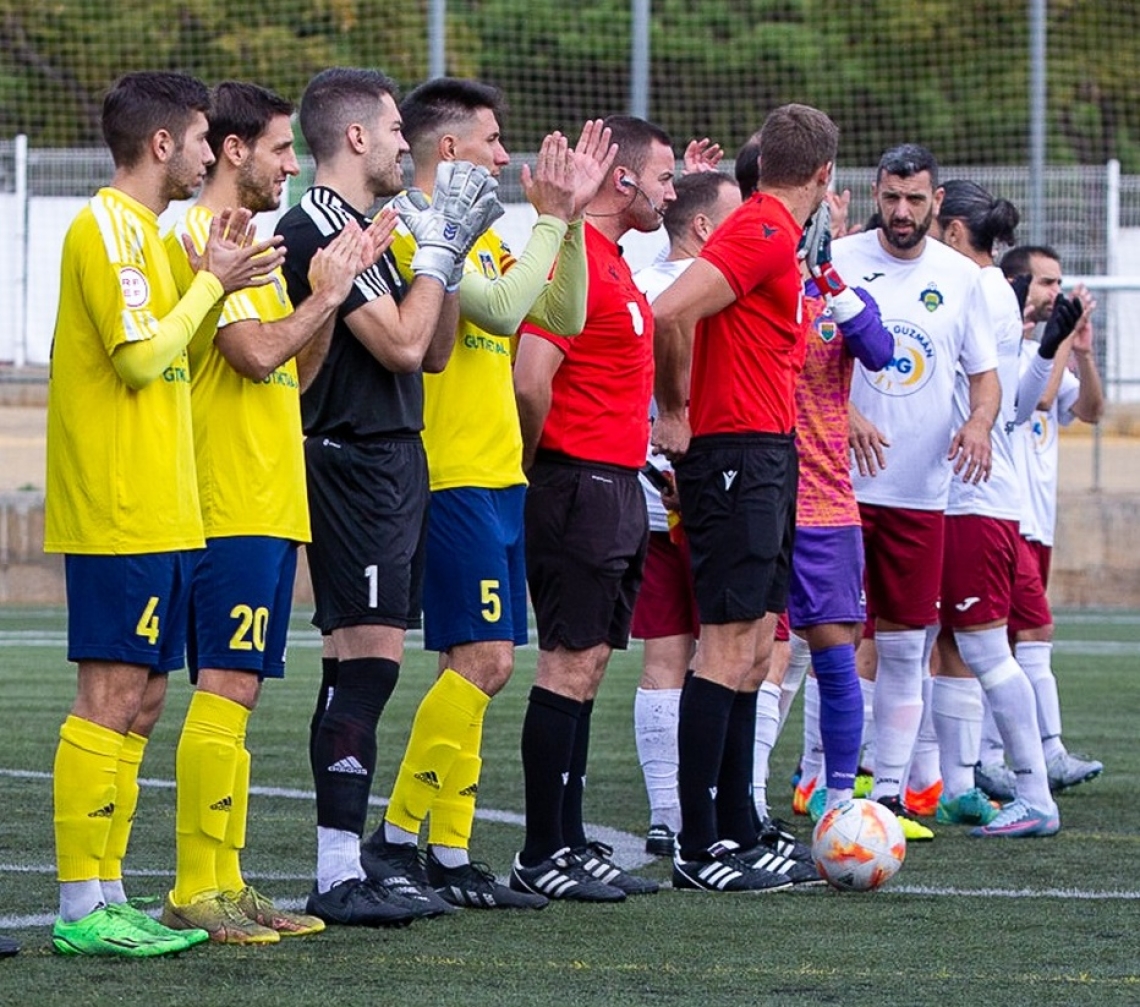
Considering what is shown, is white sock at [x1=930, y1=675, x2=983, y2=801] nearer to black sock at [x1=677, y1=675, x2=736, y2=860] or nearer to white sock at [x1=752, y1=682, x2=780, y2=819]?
white sock at [x1=752, y1=682, x2=780, y2=819]

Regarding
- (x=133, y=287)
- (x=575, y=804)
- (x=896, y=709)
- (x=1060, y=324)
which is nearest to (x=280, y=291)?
(x=133, y=287)

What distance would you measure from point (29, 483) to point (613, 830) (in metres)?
12.2

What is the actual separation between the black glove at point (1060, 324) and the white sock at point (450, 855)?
373 centimetres

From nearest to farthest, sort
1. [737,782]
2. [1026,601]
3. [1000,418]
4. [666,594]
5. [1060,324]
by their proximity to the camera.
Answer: [737,782] < [666,594] < [1060,324] < [1000,418] < [1026,601]

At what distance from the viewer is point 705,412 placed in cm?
696

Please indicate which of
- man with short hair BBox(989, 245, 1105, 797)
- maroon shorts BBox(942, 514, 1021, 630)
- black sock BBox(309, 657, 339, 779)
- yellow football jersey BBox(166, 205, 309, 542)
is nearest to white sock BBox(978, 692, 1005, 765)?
man with short hair BBox(989, 245, 1105, 797)

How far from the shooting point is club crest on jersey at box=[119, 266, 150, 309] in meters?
5.30

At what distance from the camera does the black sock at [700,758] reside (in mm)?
6820

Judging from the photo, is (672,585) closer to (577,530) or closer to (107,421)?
(577,530)

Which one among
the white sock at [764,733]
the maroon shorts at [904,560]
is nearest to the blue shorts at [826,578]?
the white sock at [764,733]

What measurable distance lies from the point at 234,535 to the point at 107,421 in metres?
0.47

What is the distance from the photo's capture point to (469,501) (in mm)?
6375

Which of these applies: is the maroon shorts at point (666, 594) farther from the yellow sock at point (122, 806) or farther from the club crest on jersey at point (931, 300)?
the yellow sock at point (122, 806)

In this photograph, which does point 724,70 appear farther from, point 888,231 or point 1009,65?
point 888,231
